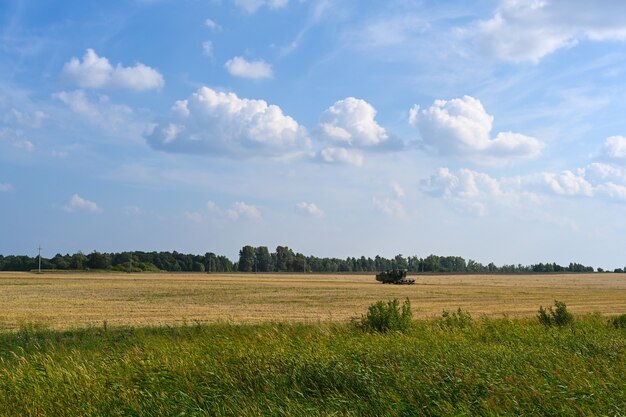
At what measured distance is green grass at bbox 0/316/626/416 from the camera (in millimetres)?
9719

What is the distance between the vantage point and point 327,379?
11.5 meters

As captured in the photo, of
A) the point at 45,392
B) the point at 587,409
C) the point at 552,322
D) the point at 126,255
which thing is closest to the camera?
the point at 587,409

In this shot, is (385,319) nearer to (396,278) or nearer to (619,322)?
(619,322)

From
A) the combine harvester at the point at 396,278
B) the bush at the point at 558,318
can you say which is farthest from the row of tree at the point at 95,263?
the bush at the point at 558,318

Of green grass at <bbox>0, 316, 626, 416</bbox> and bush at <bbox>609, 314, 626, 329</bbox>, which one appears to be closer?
green grass at <bbox>0, 316, 626, 416</bbox>

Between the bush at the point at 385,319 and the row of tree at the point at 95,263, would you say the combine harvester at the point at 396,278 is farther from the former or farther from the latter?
the row of tree at the point at 95,263

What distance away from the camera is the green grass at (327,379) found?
9719 mm

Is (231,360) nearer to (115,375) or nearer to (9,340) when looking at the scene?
(115,375)

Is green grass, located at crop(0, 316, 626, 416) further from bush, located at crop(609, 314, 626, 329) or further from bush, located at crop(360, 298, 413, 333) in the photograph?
bush, located at crop(609, 314, 626, 329)

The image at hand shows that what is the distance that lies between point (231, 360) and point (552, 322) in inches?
567

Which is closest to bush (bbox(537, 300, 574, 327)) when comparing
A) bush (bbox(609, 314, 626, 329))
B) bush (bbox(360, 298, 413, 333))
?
bush (bbox(609, 314, 626, 329))

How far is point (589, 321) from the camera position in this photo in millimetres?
23359

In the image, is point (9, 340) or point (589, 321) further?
point (589, 321)

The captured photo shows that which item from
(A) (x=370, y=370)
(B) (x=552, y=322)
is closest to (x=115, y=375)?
(A) (x=370, y=370)
